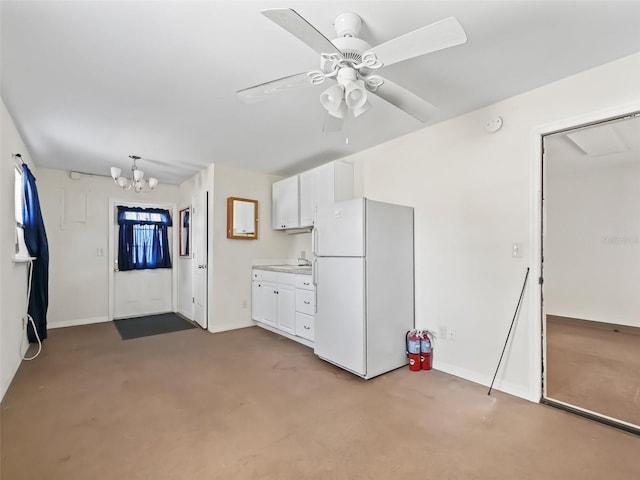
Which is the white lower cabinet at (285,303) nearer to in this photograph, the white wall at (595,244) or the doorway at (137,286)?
the doorway at (137,286)

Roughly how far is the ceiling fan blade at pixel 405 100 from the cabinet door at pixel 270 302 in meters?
2.92

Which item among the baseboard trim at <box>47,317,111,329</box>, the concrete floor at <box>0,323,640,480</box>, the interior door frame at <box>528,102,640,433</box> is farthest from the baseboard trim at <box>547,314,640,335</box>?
the baseboard trim at <box>47,317,111,329</box>

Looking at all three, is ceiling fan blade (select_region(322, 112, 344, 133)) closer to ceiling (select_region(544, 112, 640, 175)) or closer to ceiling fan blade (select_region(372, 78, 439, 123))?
ceiling fan blade (select_region(372, 78, 439, 123))

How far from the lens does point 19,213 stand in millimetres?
3170

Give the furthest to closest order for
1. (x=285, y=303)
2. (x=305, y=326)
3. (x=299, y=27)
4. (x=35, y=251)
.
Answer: (x=285, y=303)
(x=305, y=326)
(x=35, y=251)
(x=299, y=27)

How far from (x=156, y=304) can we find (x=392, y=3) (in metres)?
5.73

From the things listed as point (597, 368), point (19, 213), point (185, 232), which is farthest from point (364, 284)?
point (185, 232)

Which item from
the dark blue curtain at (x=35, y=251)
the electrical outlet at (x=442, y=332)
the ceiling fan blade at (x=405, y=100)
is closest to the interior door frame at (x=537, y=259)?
the electrical outlet at (x=442, y=332)

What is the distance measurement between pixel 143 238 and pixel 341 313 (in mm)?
4175

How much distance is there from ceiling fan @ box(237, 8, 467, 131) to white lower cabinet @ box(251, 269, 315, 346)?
2336 mm

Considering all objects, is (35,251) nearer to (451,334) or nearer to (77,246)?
(77,246)

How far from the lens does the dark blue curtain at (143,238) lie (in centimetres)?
521

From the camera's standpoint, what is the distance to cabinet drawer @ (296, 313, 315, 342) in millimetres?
3637

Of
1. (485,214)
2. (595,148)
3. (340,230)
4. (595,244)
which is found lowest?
(595,244)
